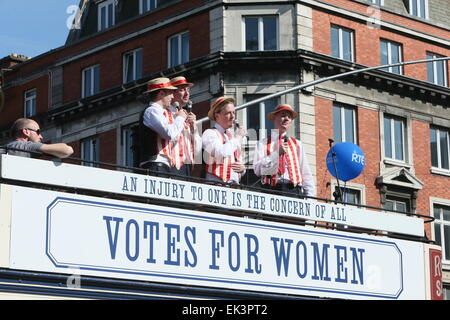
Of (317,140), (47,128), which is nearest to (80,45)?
(47,128)

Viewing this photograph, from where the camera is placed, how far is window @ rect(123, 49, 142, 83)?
3659cm

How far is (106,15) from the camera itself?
39.5 metres

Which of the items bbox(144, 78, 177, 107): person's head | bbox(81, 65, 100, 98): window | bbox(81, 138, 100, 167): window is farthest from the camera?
bbox(81, 65, 100, 98): window

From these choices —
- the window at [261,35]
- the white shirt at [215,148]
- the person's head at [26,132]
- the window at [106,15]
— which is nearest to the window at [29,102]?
the window at [106,15]

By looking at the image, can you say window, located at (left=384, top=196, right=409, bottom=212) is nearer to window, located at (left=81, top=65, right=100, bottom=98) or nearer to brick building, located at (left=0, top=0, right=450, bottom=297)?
brick building, located at (left=0, top=0, right=450, bottom=297)

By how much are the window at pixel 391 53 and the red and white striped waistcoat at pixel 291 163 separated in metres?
25.4

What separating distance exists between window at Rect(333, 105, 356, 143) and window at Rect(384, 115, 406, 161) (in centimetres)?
151

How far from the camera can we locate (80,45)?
1550 inches

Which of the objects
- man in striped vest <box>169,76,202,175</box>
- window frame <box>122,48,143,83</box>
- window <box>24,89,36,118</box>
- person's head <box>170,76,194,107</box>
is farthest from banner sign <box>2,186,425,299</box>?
window <box>24,89,36,118</box>

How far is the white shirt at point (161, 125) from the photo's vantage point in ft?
30.7

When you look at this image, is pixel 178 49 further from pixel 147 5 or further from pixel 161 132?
pixel 161 132

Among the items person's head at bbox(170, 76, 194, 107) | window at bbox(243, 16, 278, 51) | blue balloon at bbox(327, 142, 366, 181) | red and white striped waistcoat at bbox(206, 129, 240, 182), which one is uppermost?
window at bbox(243, 16, 278, 51)

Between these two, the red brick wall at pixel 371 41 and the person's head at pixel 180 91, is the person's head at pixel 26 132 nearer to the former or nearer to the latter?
the person's head at pixel 180 91
